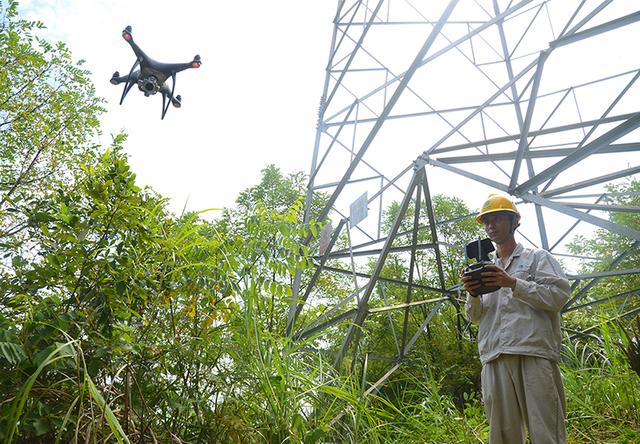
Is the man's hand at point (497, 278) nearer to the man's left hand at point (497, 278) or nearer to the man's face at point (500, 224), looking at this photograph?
the man's left hand at point (497, 278)

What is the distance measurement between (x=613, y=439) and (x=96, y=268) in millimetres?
3323

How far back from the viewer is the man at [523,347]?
7.89 feet

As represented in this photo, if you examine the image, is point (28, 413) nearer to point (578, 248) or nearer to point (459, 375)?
point (459, 375)

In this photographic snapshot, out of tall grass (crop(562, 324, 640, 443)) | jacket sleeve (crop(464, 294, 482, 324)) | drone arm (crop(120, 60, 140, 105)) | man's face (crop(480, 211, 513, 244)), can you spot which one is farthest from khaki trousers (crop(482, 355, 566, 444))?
drone arm (crop(120, 60, 140, 105))

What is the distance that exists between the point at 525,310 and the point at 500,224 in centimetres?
58

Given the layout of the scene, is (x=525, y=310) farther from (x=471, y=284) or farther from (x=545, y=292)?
(x=471, y=284)

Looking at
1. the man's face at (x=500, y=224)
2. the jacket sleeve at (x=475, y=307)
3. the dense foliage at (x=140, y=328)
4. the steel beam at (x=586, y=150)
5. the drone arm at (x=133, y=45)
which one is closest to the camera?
the dense foliage at (x=140, y=328)

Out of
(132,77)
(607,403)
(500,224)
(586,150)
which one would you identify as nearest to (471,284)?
(500,224)

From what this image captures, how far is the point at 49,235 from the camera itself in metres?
1.49

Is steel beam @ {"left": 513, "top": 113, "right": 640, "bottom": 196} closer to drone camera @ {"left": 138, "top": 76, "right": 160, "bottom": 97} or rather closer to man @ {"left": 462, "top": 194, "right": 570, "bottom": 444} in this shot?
man @ {"left": 462, "top": 194, "right": 570, "bottom": 444}

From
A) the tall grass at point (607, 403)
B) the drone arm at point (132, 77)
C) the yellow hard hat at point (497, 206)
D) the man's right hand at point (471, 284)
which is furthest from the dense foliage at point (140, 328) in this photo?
the drone arm at point (132, 77)

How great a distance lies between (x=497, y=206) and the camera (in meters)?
2.92

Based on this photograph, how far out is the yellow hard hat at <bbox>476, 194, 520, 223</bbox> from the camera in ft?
9.50

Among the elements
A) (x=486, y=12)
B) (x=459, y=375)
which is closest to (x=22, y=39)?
(x=486, y=12)
